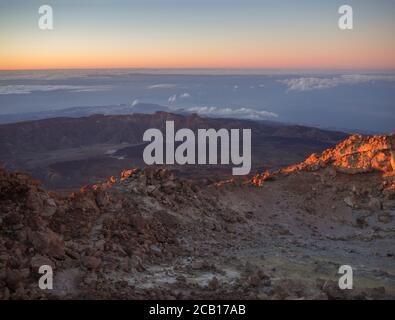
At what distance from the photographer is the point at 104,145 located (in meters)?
90.7

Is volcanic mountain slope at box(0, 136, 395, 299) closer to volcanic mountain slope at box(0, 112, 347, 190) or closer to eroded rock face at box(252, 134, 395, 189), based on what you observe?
eroded rock face at box(252, 134, 395, 189)

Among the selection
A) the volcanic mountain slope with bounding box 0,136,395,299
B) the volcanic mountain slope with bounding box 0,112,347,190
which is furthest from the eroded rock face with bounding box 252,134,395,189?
the volcanic mountain slope with bounding box 0,112,347,190

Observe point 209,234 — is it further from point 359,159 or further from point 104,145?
point 104,145

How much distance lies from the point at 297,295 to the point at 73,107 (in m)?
174

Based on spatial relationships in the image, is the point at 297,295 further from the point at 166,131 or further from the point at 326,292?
the point at 166,131

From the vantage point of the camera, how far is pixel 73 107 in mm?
176125

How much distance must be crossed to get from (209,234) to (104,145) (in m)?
79.0

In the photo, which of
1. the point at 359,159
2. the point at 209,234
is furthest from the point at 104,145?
the point at 209,234

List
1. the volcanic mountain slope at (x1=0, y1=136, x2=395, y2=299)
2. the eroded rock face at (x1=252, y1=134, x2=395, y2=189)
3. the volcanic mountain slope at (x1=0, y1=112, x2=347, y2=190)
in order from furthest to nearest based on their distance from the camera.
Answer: the volcanic mountain slope at (x1=0, y1=112, x2=347, y2=190)
the eroded rock face at (x1=252, y1=134, x2=395, y2=189)
the volcanic mountain slope at (x1=0, y1=136, x2=395, y2=299)

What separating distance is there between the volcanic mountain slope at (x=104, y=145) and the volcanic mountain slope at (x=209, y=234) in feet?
131

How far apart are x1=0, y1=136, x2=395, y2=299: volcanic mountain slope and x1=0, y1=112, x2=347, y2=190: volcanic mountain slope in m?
39.9

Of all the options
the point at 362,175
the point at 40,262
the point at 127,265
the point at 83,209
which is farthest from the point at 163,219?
the point at 362,175

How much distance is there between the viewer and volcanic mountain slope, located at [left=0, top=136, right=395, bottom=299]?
32.0 ft
